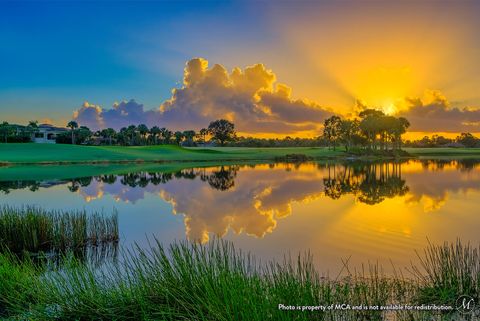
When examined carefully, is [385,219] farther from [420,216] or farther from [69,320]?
[69,320]

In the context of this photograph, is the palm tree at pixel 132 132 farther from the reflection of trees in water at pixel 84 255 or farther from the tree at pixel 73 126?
the reflection of trees in water at pixel 84 255

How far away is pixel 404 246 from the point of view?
16719 millimetres

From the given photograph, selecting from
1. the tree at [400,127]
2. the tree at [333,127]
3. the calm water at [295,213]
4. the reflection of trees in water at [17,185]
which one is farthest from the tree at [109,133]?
the calm water at [295,213]

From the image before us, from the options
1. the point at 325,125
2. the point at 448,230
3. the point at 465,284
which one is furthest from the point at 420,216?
the point at 325,125

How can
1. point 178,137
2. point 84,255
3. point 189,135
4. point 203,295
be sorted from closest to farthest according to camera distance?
1. point 203,295
2. point 84,255
3. point 178,137
4. point 189,135

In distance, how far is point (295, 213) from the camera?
85.7 ft

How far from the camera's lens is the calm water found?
17156 millimetres

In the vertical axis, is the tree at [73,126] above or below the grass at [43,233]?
above

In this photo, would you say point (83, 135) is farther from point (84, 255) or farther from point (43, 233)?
point (84, 255)

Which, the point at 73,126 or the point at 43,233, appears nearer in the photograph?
the point at 43,233

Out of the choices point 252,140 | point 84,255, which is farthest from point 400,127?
point 84,255

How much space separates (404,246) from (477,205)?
49.9 feet

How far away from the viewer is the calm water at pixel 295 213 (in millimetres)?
17156

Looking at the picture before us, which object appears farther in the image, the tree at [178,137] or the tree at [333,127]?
the tree at [178,137]
